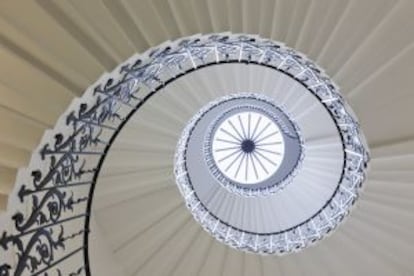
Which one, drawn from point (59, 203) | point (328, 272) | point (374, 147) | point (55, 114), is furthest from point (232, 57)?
point (328, 272)

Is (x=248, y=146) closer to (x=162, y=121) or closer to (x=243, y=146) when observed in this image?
(x=243, y=146)

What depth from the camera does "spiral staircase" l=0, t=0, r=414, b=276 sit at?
3.98m

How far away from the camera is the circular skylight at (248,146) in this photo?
548 inches

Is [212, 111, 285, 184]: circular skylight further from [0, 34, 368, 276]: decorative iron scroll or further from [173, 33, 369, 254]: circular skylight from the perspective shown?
[0, 34, 368, 276]: decorative iron scroll

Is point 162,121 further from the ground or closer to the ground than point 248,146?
closer to the ground

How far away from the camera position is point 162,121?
8.55 meters

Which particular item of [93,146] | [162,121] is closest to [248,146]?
[162,121]

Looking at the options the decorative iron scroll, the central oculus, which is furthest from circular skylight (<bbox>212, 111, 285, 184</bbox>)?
the decorative iron scroll

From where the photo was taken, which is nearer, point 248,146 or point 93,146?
point 93,146

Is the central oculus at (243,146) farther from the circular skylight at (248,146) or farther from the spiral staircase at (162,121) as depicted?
the spiral staircase at (162,121)

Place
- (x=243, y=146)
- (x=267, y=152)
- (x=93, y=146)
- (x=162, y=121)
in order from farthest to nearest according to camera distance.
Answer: (x=243, y=146), (x=267, y=152), (x=162, y=121), (x=93, y=146)

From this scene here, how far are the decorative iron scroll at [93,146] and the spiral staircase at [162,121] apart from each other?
0.11 ft

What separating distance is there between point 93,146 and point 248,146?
9.79 meters

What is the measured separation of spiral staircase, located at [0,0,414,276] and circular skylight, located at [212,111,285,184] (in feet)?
12.5
